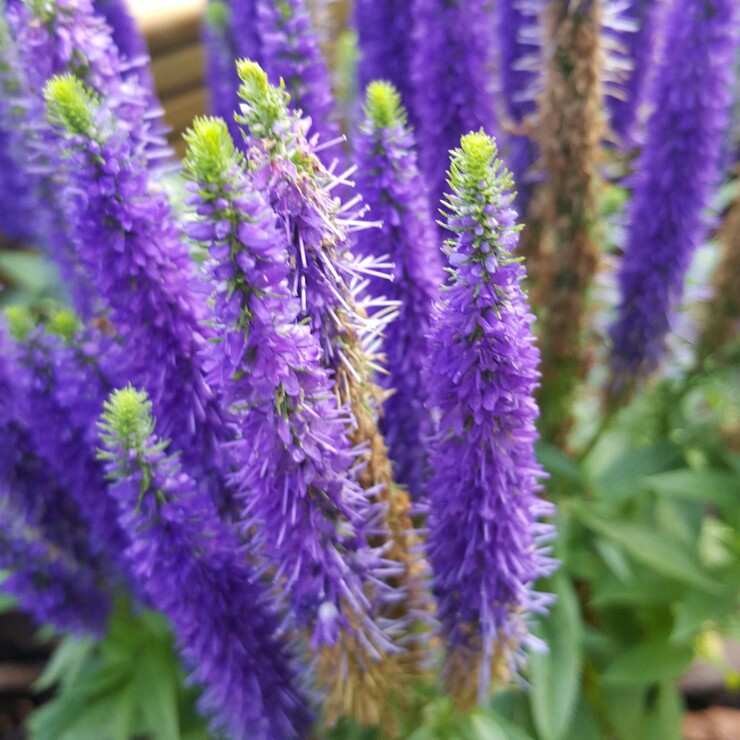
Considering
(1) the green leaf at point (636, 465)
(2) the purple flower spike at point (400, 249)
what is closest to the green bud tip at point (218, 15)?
(2) the purple flower spike at point (400, 249)

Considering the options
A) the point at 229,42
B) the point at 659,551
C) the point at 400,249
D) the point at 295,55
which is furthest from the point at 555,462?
the point at 229,42

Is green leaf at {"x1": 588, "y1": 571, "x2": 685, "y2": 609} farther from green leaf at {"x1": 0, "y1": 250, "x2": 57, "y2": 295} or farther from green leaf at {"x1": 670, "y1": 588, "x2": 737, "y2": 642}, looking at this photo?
green leaf at {"x1": 0, "y1": 250, "x2": 57, "y2": 295}

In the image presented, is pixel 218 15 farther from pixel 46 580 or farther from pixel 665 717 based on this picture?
pixel 665 717

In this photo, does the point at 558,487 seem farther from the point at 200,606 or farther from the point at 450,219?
the point at 450,219

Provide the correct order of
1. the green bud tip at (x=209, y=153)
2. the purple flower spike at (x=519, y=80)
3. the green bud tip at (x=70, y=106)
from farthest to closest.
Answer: the purple flower spike at (x=519, y=80), the green bud tip at (x=70, y=106), the green bud tip at (x=209, y=153)

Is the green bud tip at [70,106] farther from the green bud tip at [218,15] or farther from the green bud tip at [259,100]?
the green bud tip at [218,15]

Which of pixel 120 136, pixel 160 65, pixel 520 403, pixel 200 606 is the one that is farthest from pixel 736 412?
pixel 160 65

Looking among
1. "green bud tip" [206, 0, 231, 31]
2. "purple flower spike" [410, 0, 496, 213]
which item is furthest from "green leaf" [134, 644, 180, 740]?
"green bud tip" [206, 0, 231, 31]
